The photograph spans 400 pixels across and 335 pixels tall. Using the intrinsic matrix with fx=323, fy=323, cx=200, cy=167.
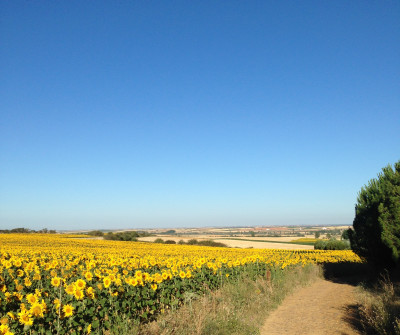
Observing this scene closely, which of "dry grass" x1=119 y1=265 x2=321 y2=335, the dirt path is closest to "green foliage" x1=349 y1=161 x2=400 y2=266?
the dirt path

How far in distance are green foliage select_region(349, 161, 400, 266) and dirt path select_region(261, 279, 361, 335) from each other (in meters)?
2.60

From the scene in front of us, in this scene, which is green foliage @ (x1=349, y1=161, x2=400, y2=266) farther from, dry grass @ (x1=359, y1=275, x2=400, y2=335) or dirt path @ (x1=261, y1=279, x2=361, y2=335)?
dry grass @ (x1=359, y1=275, x2=400, y2=335)

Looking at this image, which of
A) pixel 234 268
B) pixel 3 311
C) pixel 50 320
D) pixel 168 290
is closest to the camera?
pixel 50 320

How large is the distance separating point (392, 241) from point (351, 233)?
177 inches

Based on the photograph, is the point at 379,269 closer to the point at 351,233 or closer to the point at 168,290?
the point at 351,233

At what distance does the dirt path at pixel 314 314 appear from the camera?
27.9 ft

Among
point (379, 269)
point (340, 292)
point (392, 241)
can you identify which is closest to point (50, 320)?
point (340, 292)

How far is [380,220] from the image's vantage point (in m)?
14.2

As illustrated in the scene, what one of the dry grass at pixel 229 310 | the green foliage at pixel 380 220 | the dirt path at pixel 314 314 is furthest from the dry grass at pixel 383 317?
the green foliage at pixel 380 220

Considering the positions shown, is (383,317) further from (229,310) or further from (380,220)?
(380,220)

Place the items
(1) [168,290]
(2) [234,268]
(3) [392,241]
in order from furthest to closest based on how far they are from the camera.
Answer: (3) [392,241]
(2) [234,268]
(1) [168,290]

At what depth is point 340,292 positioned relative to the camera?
14133 mm

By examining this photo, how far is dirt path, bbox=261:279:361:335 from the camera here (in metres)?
8.50

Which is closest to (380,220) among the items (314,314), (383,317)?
(314,314)
